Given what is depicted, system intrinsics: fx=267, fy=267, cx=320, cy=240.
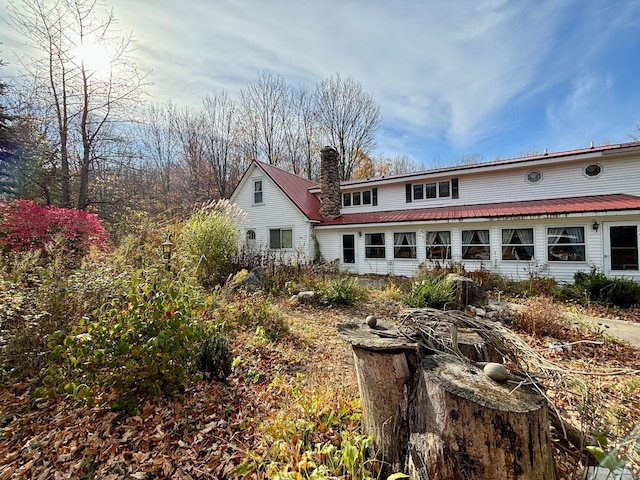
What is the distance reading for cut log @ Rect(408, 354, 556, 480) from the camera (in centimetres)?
136

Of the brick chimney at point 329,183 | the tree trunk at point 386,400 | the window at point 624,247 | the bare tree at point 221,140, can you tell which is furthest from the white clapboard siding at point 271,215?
the window at point 624,247

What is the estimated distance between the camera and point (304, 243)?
1369 cm

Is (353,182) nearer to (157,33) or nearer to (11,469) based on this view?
(157,33)

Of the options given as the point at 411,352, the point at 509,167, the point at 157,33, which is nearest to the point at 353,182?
the point at 509,167

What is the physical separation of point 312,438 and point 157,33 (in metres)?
7.43

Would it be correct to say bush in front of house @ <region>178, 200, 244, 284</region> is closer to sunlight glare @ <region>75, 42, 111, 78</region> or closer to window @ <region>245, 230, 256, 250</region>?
window @ <region>245, 230, 256, 250</region>

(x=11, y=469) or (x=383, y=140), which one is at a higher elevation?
(x=383, y=140)

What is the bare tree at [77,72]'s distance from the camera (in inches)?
432

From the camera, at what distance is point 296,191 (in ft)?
49.5

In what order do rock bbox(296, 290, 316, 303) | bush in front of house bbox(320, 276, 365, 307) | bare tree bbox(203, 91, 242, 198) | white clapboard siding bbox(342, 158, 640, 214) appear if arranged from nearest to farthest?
1. bush in front of house bbox(320, 276, 365, 307)
2. rock bbox(296, 290, 316, 303)
3. white clapboard siding bbox(342, 158, 640, 214)
4. bare tree bbox(203, 91, 242, 198)

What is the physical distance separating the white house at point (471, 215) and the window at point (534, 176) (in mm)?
32

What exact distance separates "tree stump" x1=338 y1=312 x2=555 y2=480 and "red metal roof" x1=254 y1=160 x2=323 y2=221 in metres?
11.7

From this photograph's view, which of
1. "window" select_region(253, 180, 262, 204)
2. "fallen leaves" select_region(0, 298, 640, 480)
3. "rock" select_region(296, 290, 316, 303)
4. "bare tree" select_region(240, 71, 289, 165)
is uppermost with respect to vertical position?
"bare tree" select_region(240, 71, 289, 165)

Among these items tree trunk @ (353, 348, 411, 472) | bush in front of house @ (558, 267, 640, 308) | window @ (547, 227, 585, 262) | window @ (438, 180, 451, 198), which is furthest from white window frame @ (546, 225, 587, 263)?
tree trunk @ (353, 348, 411, 472)
